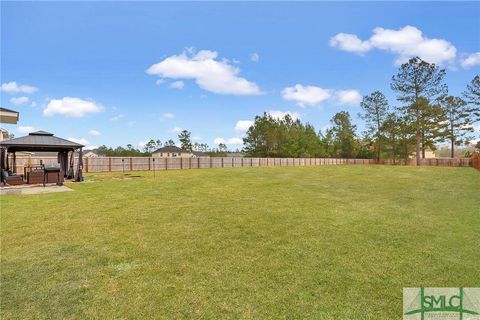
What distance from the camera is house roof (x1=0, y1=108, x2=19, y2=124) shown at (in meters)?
13.6

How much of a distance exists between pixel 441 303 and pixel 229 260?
2822 millimetres

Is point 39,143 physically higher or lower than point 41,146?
higher

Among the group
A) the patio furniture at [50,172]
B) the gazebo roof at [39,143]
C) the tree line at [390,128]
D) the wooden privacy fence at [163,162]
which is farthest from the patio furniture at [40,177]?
the tree line at [390,128]

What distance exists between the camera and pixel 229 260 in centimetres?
421

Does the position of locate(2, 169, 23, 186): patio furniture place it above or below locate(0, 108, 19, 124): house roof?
below

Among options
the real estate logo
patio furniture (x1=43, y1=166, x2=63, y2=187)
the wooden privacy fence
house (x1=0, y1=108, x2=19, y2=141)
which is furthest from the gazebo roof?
the real estate logo

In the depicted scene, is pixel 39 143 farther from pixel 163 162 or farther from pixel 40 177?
pixel 163 162

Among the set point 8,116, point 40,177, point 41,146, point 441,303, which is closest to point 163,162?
point 41,146

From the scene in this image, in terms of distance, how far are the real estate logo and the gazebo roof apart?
1755cm

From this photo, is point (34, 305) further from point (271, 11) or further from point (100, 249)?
point (271, 11)

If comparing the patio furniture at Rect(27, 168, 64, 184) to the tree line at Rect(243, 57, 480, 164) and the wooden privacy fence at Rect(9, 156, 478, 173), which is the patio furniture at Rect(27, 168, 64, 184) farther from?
the tree line at Rect(243, 57, 480, 164)

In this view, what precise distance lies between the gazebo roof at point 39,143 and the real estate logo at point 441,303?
17.5 meters

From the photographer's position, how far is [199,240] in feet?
16.8

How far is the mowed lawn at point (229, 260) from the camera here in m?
3.02
